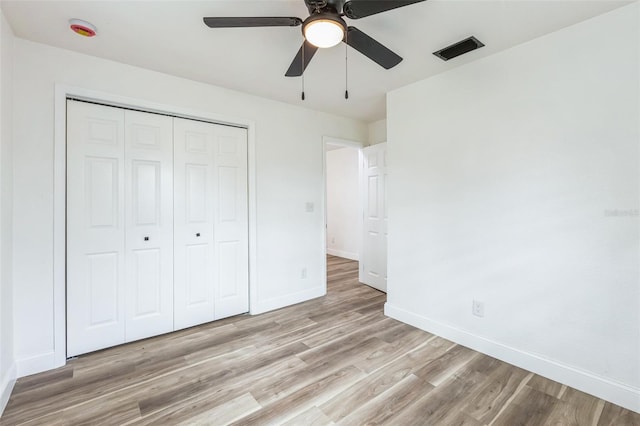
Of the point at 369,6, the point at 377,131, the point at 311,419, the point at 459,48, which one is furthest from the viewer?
the point at 377,131

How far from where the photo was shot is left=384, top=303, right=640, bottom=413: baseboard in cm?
180

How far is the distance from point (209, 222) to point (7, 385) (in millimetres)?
1767

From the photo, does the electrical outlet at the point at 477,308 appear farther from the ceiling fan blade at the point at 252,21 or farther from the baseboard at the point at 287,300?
the ceiling fan blade at the point at 252,21

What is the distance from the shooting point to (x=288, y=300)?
3512 millimetres

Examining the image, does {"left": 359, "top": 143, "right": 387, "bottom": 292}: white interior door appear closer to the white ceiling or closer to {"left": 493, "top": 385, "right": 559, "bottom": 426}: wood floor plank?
the white ceiling

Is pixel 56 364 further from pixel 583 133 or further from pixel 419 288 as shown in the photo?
pixel 583 133

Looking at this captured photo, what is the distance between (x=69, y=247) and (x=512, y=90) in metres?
3.77

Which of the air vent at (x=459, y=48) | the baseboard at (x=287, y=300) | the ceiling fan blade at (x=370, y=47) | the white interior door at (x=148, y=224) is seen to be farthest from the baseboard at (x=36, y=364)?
the air vent at (x=459, y=48)

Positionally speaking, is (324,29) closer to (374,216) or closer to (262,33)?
(262,33)

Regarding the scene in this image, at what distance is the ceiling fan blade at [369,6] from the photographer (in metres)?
1.32

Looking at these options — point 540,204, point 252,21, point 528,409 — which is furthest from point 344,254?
point 252,21

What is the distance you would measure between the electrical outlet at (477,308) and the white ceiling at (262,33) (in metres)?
2.10

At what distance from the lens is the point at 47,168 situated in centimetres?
219

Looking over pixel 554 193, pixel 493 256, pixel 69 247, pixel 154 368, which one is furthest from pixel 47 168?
pixel 554 193
